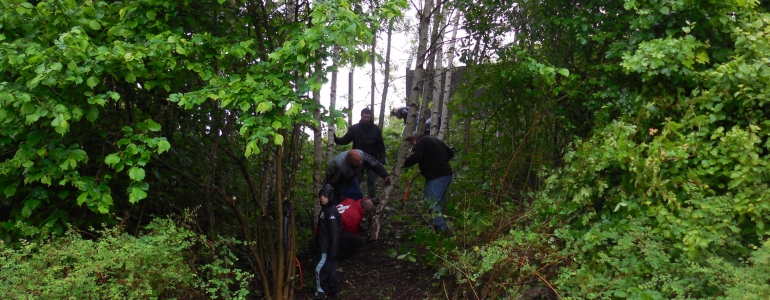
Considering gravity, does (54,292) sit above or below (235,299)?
above

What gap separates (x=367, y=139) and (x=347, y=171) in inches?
64.7

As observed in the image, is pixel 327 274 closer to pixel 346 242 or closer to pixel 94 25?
pixel 346 242

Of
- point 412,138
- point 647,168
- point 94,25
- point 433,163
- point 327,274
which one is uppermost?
point 94,25

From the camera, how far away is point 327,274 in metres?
6.38

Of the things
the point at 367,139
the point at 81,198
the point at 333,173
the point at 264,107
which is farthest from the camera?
the point at 367,139

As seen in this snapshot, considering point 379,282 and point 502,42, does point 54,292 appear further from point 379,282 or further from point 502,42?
point 502,42

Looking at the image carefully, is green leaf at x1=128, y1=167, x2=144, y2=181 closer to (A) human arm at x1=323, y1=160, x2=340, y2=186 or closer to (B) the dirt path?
(B) the dirt path

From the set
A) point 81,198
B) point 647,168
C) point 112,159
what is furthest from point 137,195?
point 647,168

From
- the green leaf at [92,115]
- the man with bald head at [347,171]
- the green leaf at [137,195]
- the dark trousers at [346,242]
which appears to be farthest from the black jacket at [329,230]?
the green leaf at [92,115]

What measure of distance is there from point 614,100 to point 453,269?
2.53 m

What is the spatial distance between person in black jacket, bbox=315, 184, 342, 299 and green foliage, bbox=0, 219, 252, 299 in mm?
1586

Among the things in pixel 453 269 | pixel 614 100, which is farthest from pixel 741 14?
pixel 453 269

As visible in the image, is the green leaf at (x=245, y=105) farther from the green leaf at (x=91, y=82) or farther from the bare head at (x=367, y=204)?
the bare head at (x=367, y=204)

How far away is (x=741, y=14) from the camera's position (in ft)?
17.0
